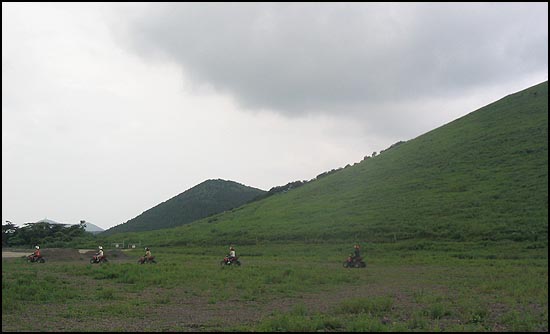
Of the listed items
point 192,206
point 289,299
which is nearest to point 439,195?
point 289,299

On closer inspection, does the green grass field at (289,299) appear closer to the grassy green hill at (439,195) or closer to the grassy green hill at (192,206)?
the grassy green hill at (439,195)

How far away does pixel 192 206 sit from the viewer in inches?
5930

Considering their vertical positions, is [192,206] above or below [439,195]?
above

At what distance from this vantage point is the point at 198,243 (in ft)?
171

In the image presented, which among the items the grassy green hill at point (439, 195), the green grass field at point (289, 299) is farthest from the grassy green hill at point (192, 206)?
the green grass field at point (289, 299)

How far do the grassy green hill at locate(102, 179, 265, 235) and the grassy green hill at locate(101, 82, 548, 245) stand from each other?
6910cm

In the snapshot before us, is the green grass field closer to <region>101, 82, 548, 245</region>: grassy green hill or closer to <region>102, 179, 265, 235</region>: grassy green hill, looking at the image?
<region>101, 82, 548, 245</region>: grassy green hill

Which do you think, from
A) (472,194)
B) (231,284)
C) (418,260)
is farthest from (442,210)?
(231,284)

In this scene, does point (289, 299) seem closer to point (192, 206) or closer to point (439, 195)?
point (439, 195)

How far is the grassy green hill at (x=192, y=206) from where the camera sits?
451 ft

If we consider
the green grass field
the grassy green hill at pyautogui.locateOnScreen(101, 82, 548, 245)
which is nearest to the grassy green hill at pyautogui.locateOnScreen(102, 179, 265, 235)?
the grassy green hill at pyautogui.locateOnScreen(101, 82, 548, 245)

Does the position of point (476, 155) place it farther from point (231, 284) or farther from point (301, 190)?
point (231, 284)

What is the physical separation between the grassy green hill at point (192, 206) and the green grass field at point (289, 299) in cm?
11004

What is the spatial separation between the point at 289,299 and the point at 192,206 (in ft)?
450
